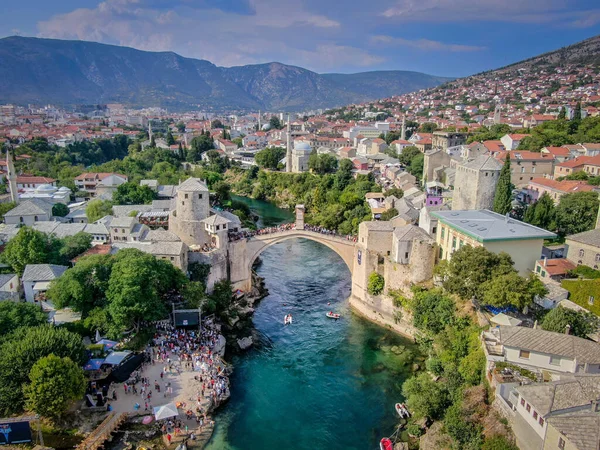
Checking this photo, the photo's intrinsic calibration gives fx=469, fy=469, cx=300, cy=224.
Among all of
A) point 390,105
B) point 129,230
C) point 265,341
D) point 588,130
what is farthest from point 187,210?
point 390,105

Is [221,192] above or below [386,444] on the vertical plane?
above

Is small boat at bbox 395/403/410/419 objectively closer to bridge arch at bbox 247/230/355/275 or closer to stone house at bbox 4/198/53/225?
bridge arch at bbox 247/230/355/275

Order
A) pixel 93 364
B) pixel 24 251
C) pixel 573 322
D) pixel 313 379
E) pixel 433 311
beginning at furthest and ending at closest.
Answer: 1. pixel 24 251
2. pixel 433 311
3. pixel 313 379
4. pixel 93 364
5. pixel 573 322

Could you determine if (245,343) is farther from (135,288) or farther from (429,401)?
(429,401)

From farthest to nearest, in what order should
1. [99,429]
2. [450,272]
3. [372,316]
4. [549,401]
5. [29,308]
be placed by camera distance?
[372,316]
[450,272]
[29,308]
[99,429]
[549,401]

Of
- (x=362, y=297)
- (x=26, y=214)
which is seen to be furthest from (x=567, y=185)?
(x=26, y=214)

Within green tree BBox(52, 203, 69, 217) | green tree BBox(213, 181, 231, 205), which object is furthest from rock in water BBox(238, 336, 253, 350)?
green tree BBox(213, 181, 231, 205)

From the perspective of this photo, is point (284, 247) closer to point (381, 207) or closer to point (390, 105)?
point (381, 207)

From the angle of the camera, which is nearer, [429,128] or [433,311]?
[433,311]
